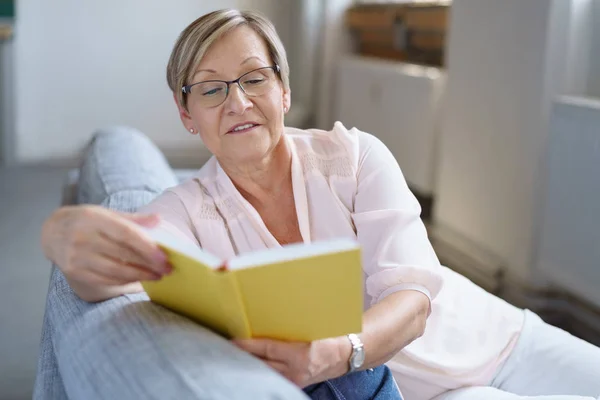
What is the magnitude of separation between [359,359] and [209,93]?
529mm


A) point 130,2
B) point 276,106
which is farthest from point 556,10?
point 130,2

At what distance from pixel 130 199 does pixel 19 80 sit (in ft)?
14.8

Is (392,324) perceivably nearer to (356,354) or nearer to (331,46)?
(356,354)

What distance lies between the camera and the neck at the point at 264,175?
1443 millimetres

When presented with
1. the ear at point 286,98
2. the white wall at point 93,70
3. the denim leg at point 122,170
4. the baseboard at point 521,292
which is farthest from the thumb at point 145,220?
the white wall at point 93,70

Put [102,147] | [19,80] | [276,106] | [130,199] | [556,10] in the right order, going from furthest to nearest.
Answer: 1. [19,80]
2. [556,10]
3. [102,147]
4. [130,199]
5. [276,106]

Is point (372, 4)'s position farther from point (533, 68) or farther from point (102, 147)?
point (102, 147)

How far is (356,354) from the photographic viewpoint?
3.57 feet

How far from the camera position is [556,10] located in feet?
9.25

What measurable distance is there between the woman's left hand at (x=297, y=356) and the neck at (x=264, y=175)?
0.45 metres

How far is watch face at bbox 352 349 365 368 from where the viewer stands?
1088mm

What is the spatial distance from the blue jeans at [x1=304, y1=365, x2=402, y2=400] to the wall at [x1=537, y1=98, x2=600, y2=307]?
4.74 ft

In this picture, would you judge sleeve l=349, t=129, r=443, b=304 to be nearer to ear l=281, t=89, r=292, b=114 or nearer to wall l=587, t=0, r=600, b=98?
ear l=281, t=89, r=292, b=114

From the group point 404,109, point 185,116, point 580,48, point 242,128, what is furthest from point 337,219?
point 404,109
